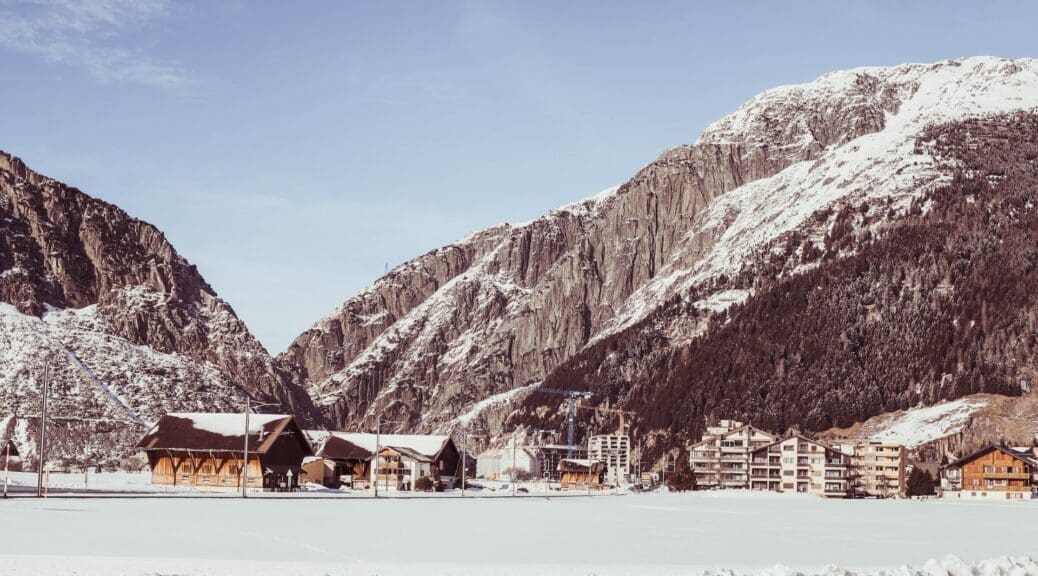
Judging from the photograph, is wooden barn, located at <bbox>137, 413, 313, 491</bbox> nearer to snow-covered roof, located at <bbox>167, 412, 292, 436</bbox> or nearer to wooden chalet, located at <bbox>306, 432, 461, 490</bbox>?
snow-covered roof, located at <bbox>167, 412, 292, 436</bbox>

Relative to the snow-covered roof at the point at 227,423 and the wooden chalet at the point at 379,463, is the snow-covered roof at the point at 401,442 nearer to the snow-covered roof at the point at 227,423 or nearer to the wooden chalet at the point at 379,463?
the wooden chalet at the point at 379,463

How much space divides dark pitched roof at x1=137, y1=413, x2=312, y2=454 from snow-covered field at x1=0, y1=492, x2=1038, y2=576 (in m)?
61.1

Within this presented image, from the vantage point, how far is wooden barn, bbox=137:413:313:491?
5768 inches

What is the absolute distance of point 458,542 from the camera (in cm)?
5634

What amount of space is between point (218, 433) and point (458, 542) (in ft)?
328

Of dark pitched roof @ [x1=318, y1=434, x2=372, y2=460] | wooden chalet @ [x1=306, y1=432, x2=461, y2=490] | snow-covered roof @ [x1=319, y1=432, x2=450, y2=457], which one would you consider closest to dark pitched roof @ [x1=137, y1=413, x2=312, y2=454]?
wooden chalet @ [x1=306, y1=432, x2=461, y2=490]

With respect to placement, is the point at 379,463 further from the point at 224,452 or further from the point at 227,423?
the point at 224,452

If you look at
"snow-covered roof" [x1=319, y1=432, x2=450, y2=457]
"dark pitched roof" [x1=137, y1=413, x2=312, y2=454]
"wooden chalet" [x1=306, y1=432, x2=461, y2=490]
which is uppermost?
"dark pitched roof" [x1=137, y1=413, x2=312, y2=454]

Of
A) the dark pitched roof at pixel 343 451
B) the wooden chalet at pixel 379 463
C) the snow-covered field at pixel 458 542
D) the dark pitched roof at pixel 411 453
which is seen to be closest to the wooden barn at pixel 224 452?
the wooden chalet at pixel 379 463

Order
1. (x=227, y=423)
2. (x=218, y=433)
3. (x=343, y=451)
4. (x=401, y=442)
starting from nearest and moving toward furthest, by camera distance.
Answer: (x=218, y=433)
(x=227, y=423)
(x=343, y=451)
(x=401, y=442)

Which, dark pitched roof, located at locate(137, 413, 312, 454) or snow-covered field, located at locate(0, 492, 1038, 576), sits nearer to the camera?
snow-covered field, located at locate(0, 492, 1038, 576)

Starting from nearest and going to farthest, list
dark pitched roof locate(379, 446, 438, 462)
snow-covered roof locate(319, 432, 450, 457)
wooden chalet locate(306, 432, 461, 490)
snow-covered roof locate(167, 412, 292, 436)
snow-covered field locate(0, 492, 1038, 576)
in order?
snow-covered field locate(0, 492, 1038, 576)
snow-covered roof locate(167, 412, 292, 436)
wooden chalet locate(306, 432, 461, 490)
dark pitched roof locate(379, 446, 438, 462)
snow-covered roof locate(319, 432, 450, 457)

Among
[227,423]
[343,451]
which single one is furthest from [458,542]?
[343,451]

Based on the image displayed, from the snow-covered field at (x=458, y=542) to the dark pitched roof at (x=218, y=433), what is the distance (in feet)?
200
